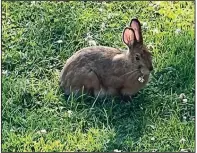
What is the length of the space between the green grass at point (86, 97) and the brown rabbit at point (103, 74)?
12cm

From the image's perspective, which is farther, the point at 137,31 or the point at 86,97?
the point at 86,97

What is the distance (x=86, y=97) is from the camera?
649 cm

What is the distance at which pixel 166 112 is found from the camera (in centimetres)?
627

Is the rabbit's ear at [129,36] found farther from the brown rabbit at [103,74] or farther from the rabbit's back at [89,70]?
the rabbit's back at [89,70]

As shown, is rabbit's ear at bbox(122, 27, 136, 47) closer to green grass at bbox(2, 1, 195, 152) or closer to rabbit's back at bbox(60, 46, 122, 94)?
rabbit's back at bbox(60, 46, 122, 94)

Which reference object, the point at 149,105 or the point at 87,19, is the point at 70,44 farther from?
the point at 149,105

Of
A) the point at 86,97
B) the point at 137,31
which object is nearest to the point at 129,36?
the point at 137,31

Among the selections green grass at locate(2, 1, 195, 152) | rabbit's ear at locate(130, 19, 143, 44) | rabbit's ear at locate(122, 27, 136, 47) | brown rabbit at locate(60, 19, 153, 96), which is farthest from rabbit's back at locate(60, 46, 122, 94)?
rabbit's ear at locate(130, 19, 143, 44)

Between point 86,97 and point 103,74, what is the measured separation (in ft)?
0.94

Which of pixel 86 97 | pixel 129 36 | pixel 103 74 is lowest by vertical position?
pixel 86 97

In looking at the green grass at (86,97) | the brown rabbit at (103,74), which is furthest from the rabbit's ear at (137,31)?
the green grass at (86,97)

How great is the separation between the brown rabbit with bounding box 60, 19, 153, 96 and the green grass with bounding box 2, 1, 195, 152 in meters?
0.12

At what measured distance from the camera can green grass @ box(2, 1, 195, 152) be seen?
19.2 feet

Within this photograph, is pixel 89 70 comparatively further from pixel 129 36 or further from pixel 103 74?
pixel 129 36
